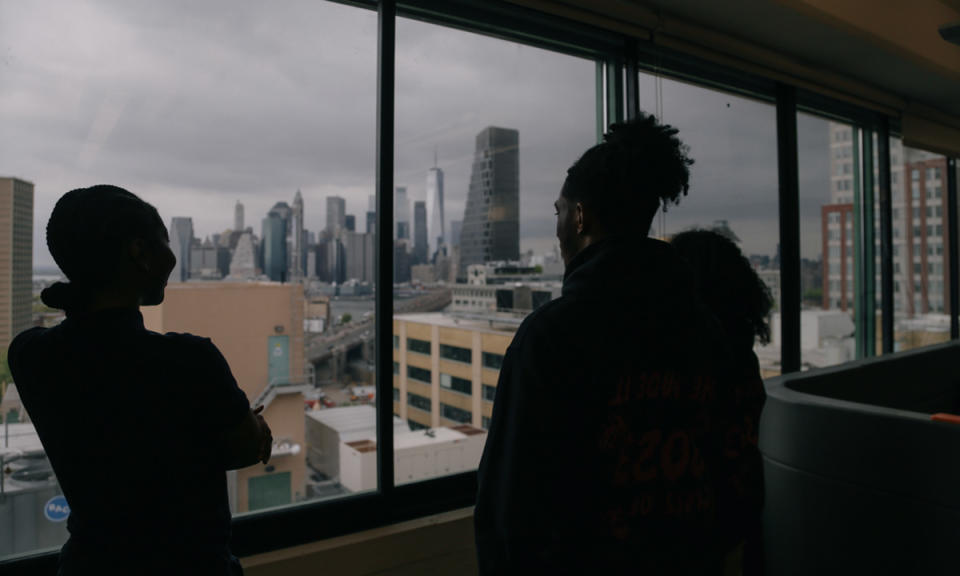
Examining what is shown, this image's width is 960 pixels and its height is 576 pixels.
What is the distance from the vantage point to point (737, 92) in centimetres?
321

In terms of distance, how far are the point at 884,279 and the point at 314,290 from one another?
4138 millimetres

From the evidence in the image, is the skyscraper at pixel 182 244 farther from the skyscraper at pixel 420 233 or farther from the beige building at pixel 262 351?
the skyscraper at pixel 420 233

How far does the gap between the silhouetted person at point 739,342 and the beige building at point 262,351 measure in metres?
1.25

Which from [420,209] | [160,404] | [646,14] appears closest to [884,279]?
[646,14]

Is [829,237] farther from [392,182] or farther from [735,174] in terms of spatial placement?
[392,182]

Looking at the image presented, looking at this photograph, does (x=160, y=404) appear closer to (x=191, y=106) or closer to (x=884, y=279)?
(x=191, y=106)

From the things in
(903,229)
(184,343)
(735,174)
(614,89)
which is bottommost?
(184,343)

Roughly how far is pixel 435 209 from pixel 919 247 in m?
4.34

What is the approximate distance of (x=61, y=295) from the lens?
0.92 meters

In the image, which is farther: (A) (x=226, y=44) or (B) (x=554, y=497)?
(A) (x=226, y=44)

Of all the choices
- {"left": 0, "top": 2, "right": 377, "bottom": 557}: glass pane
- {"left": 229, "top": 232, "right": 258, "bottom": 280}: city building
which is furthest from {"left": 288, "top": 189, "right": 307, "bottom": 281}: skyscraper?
{"left": 229, "top": 232, "right": 258, "bottom": 280}: city building

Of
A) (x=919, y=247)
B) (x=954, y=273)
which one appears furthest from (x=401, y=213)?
(x=954, y=273)

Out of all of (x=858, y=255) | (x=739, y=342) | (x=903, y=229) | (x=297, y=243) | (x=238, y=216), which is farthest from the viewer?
(x=903, y=229)

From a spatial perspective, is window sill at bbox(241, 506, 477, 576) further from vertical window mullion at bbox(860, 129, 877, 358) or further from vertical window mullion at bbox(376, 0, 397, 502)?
vertical window mullion at bbox(860, 129, 877, 358)
